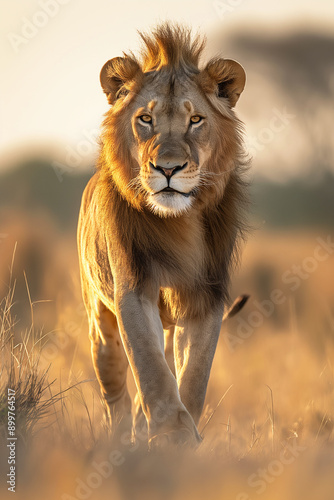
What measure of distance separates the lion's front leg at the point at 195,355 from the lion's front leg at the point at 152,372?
315 millimetres

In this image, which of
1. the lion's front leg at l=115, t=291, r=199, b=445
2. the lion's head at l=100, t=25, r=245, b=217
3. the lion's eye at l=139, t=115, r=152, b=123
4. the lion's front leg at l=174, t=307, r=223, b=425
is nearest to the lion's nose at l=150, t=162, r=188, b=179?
the lion's head at l=100, t=25, r=245, b=217

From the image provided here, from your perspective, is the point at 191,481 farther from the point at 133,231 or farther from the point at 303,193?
the point at 303,193

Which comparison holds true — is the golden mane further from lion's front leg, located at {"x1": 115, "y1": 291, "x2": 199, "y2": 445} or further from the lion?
lion's front leg, located at {"x1": 115, "y1": 291, "x2": 199, "y2": 445}

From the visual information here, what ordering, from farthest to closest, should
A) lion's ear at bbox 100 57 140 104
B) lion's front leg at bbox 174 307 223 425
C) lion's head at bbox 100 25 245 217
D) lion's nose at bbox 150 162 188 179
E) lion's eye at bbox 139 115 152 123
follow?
1. lion's ear at bbox 100 57 140 104
2. lion's front leg at bbox 174 307 223 425
3. lion's eye at bbox 139 115 152 123
4. lion's head at bbox 100 25 245 217
5. lion's nose at bbox 150 162 188 179

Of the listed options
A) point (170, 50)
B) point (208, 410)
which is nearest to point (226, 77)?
point (170, 50)

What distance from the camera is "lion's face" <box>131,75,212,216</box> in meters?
4.71

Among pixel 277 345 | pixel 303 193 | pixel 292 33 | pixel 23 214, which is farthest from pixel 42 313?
pixel 292 33

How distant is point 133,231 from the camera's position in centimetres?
525

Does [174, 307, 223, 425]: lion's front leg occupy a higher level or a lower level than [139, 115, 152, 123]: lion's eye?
lower

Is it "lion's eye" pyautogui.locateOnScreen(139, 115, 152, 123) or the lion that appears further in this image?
"lion's eye" pyautogui.locateOnScreen(139, 115, 152, 123)

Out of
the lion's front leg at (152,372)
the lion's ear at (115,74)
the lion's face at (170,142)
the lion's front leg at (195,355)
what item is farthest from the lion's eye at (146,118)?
the lion's front leg at (195,355)

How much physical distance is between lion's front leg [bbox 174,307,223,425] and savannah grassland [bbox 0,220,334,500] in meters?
0.27

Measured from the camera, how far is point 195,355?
17.2 ft

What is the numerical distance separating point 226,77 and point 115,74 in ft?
2.13
